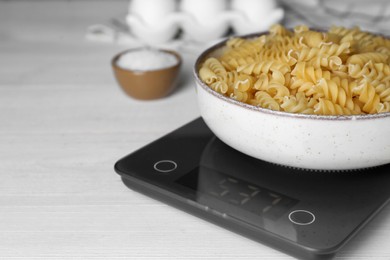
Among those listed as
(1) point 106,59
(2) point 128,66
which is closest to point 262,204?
(2) point 128,66

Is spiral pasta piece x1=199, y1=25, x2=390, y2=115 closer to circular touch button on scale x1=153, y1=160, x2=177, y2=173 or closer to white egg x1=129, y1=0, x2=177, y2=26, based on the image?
circular touch button on scale x1=153, y1=160, x2=177, y2=173

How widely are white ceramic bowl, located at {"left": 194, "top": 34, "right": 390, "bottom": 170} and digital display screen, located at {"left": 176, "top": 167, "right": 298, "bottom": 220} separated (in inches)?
1.8

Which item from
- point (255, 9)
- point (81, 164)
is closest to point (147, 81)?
point (81, 164)

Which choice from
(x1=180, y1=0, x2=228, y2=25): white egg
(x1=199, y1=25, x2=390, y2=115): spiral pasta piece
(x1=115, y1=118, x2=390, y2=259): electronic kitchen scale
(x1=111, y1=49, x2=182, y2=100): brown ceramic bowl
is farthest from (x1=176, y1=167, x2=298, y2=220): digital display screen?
(x1=180, y1=0, x2=228, y2=25): white egg

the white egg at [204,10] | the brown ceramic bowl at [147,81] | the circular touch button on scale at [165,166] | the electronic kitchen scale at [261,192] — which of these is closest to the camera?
the electronic kitchen scale at [261,192]

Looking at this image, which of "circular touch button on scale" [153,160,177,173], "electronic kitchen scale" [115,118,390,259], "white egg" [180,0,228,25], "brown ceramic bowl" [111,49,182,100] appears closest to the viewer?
"electronic kitchen scale" [115,118,390,259]

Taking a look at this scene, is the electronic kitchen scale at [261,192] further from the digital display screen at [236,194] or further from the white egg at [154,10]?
the white egg at [154,10]

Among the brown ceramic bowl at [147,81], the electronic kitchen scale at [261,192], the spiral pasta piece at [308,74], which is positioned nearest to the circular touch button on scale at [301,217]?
the electronic kitchen scale at [261,192]

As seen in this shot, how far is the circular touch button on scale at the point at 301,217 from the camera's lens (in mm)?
738

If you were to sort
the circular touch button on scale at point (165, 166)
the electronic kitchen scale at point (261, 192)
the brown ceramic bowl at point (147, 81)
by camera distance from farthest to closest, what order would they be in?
the brown ceramic bowl at point (147, 81) → the circular touch button on scale at point (165, 166) → the electronic kitchen scale at point (261, 192)

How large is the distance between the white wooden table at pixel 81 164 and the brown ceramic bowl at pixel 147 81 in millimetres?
20

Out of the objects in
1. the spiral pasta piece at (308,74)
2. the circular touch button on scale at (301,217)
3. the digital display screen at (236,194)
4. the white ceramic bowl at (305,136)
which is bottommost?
the digital display screen at (236,194)

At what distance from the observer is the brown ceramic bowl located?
3.85 feet

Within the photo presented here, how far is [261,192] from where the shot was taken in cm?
81
